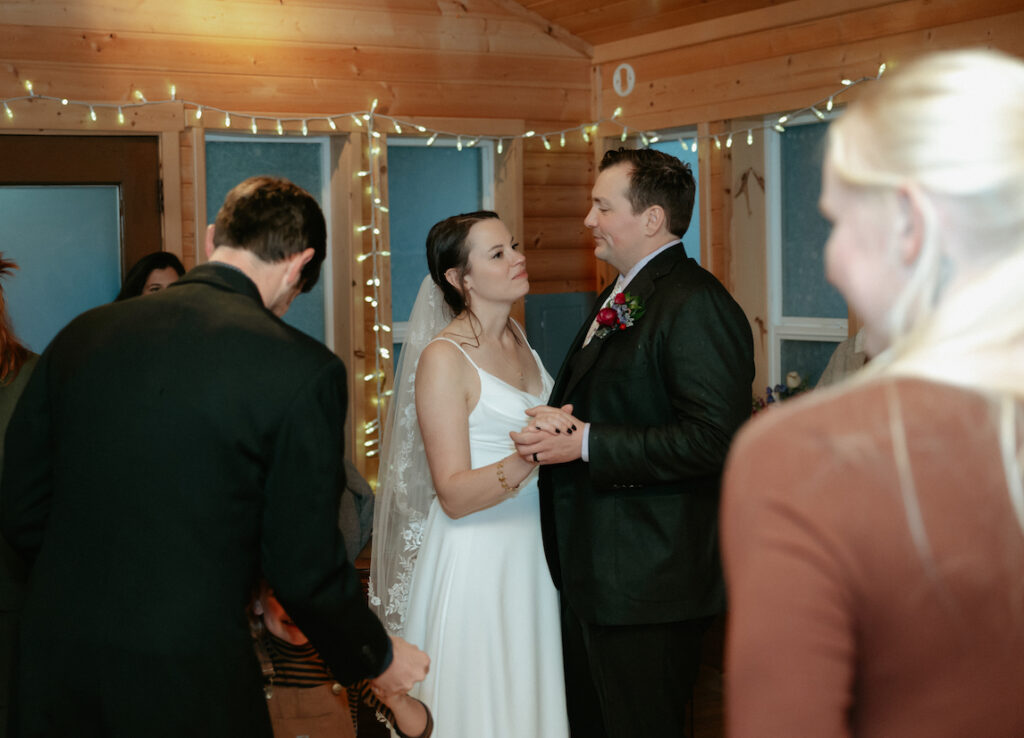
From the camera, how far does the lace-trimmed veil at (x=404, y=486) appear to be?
321 cm

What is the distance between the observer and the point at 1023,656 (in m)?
0.91

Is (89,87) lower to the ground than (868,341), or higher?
higher

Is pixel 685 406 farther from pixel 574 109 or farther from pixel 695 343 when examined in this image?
pixel 574 109

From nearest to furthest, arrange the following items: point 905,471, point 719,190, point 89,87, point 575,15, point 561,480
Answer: point 905,471, point 561,480, point 89,87, point 719,190, point 575,15

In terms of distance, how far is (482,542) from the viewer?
2.92 meters

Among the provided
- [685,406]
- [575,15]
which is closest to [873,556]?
[685,406]

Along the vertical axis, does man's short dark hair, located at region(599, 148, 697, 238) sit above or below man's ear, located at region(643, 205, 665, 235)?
above

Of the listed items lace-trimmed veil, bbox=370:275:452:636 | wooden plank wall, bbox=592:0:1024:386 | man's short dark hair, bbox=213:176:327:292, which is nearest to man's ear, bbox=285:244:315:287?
man's short dark hair, bbox=213:176:327:292

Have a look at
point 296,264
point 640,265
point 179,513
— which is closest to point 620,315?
point 640,265

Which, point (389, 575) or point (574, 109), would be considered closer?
point (389, 575)

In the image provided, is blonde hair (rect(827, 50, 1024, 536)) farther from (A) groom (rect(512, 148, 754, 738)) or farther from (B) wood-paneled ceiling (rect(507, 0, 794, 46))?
(B) wood-paneled ceiling (rect(507, 0, 794, 46))

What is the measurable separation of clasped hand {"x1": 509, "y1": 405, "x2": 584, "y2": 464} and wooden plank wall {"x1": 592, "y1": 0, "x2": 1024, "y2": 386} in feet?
8.38

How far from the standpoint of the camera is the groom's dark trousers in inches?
101

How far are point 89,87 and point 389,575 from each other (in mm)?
2926
